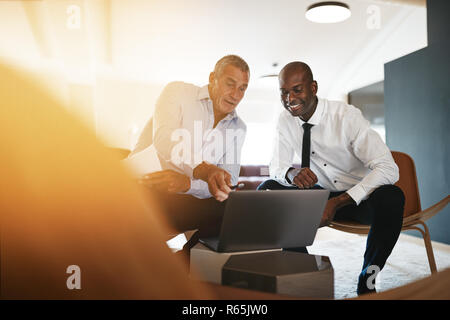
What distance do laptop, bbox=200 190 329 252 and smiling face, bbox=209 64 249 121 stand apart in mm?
938

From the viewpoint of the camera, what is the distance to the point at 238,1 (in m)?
4.12

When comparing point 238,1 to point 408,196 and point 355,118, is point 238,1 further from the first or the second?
point 408,196

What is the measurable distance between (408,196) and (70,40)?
478 cm

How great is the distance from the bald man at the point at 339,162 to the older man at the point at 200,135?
32 centimetres

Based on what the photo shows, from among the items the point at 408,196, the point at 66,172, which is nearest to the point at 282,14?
the point at 408,196

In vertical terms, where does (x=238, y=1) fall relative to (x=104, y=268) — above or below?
above

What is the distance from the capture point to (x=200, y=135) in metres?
1.70

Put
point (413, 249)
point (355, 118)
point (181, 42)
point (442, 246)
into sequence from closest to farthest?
point (355, 118), point (442, 246), point (413, 249), point (181, 42)

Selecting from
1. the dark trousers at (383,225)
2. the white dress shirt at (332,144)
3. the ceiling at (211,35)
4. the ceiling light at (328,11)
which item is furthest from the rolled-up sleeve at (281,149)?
the ceiling at (211,35)

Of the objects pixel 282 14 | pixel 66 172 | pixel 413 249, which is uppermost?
pixel 282 14

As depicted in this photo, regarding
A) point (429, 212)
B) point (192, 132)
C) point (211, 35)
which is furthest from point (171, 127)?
A: point (211, 35)

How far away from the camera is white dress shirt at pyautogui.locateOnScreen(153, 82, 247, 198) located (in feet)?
5.10

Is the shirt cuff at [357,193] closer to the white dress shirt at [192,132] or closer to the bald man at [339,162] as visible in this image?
the bald man at [339,162]

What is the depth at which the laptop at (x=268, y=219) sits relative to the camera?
0.77 meters
